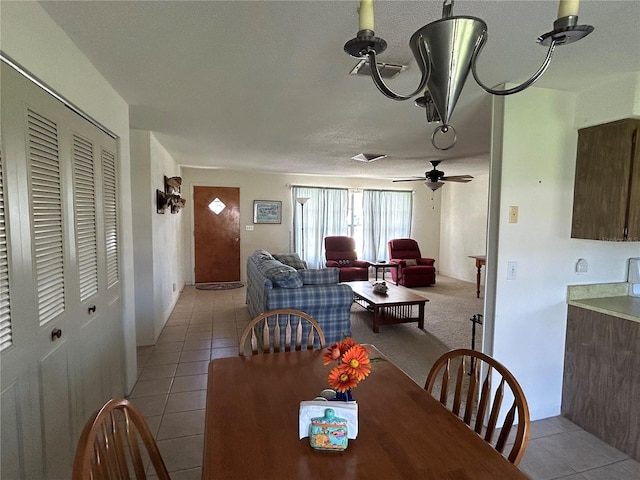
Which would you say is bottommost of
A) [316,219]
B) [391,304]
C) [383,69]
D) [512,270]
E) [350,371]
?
[391,304]

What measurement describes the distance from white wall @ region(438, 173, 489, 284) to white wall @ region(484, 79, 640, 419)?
14.3 feet

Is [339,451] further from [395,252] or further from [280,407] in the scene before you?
[395,252]

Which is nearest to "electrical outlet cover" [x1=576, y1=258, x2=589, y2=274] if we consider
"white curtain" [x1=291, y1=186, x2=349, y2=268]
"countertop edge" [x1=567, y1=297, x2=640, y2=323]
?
"countertop edge" [x1=567, y1=297, x2=640, y2=323]

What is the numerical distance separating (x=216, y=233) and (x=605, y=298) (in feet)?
19.9

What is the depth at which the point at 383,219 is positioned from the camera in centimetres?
784

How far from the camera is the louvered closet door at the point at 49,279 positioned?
122 cm

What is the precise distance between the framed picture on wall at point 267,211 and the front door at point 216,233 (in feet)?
1.20

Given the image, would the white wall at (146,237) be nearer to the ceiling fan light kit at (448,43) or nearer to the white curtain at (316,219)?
the ceiling fan light kit at (448,43)

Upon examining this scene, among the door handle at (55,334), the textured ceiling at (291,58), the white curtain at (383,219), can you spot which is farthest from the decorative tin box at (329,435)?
the white curtain at (383,219)

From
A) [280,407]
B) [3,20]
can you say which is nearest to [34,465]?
[280,407]

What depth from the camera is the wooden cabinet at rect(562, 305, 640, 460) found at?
6.67 ft

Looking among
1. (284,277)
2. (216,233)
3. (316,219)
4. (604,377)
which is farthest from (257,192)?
(604,377)

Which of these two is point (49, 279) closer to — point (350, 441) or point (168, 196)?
point (350, 441)

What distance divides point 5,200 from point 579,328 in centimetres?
325
